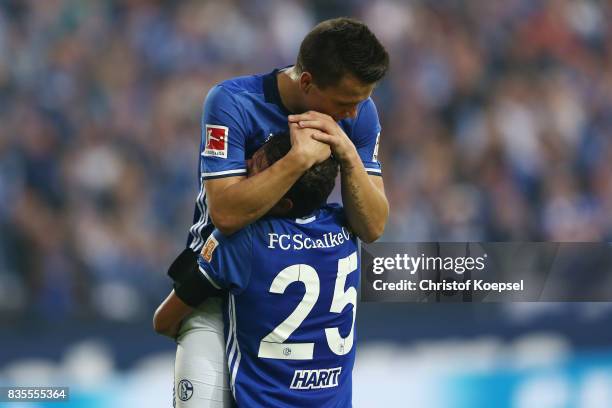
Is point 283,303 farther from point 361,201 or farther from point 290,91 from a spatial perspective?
point 290,91

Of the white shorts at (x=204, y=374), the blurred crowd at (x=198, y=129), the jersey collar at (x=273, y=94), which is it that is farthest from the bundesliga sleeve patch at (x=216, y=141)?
the blurred crowd at (x=198, y=129)

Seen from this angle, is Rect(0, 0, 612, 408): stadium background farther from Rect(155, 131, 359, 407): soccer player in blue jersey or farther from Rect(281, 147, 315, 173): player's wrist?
Rect(281, 147, 315, 173): player's wrist

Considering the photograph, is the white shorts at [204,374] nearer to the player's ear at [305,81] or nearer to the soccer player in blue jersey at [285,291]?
the soccer player in blue jersey at [285,291]

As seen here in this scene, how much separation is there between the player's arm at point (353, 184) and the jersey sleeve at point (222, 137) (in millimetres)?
134

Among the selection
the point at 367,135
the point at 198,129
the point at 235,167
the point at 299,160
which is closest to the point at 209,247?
the point at 235,167

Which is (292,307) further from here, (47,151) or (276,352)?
(47,151)

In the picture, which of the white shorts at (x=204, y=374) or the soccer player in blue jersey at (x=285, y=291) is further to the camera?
the white shorts at (x=204, y=374)

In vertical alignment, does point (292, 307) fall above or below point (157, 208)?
below

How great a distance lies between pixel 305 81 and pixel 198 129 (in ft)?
6.63

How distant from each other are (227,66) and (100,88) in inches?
20.1

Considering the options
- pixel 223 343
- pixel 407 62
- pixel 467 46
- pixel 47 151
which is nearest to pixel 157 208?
pixel 47 151

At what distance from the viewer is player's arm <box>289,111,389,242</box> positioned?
1756 millimetres

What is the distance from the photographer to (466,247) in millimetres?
3760

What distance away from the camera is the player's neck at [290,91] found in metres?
1.87
